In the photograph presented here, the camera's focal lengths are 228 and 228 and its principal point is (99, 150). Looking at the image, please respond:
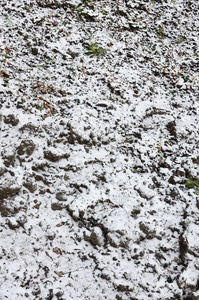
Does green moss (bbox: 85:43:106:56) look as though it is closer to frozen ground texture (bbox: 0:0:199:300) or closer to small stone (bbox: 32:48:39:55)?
frozen ground texture (bbox: 0:0:199:300)

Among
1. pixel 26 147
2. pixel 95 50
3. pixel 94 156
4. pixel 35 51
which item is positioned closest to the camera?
pixel 26 147

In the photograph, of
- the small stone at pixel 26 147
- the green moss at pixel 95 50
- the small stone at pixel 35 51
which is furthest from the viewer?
the green moss at pixel 95 50

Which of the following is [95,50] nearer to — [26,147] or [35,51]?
[35,51]

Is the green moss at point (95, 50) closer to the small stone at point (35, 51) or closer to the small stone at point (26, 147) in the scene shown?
the small stone at point (35, 51)

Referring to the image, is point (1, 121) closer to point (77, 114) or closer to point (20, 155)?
point (20, 155)

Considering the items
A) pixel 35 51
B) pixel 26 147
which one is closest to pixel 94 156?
pixel 26 147

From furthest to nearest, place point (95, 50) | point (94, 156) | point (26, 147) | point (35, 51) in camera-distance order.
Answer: point (95, 50) → point (35, 51) → point (94, 156) → point (26, 147)

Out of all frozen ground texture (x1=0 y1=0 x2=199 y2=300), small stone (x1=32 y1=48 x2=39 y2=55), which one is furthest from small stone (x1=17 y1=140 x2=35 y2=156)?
small stone (x1=32 y1=48 x2=39 y2=55)

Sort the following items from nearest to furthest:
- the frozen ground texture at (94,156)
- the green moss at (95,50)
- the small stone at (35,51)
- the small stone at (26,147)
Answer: the frozen ground texture at (94,156) → the small stone at (26,147) → the small stone at (35,51) → the green moss at (95,50)

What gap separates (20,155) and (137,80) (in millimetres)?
3027

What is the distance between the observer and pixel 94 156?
157 inches

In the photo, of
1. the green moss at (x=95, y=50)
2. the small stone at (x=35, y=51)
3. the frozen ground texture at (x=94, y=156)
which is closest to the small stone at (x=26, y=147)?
the frozen ground texture at (x=94, y=156)

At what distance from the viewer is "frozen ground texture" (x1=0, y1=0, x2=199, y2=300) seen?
3102 millimetres

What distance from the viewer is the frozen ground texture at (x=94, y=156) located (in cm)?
310
